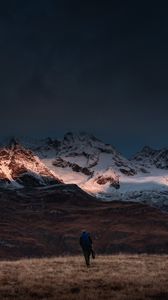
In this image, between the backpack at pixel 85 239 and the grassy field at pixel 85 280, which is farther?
the backpack at pixel 85 239

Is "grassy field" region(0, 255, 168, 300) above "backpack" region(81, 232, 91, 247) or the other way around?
the other way around

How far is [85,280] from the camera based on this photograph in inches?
1241

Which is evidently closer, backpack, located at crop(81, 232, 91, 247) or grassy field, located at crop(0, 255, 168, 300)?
grassy field, located at crop(0, 255, 168, 300)

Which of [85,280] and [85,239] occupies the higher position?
[85,239]

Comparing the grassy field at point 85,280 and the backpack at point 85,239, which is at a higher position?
the backpack at point 85,239

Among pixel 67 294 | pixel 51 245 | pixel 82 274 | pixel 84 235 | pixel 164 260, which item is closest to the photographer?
pixel 67 294

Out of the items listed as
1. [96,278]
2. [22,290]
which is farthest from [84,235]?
[22,290]

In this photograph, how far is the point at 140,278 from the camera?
32000mm

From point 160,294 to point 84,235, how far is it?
11.8 metres

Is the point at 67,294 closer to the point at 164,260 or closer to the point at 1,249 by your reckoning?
the point at 164,260

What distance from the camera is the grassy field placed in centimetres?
2727

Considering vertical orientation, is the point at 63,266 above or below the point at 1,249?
below

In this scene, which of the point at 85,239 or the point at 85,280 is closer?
the point at 85,280

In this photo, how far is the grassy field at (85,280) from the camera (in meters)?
27.3
